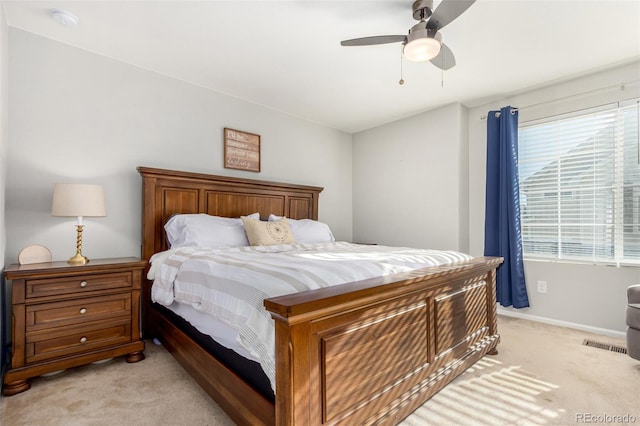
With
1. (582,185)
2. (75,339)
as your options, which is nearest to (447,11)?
(582,185)

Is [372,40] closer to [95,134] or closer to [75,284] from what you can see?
[95,134]

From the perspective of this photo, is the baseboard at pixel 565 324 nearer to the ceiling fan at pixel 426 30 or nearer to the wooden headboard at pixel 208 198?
the wooden headboard at pixel 208 198

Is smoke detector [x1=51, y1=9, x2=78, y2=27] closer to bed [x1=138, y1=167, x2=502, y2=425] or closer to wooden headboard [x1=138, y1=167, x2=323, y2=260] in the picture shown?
wooden headboard [x1=138, y1=167, x2=323, y2=260]

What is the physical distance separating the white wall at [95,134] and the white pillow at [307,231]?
891 mm

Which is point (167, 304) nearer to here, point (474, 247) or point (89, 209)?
point (89, 209)

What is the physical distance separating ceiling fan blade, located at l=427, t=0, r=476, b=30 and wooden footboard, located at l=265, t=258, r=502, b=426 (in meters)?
1.48

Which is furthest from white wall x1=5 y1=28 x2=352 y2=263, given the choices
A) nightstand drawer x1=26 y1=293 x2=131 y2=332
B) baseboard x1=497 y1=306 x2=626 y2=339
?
baseboard x1=497 y1=306 x2=626 y2=339

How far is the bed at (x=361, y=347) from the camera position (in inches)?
45.0

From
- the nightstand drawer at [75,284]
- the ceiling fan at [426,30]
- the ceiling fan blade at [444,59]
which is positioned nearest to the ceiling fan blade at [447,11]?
the ceiling fan at [426,30]

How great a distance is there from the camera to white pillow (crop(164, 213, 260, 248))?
8.95ft

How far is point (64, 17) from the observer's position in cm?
220

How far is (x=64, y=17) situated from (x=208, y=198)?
1773mm

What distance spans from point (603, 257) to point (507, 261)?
0.80 metres

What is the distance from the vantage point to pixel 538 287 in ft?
11.0
